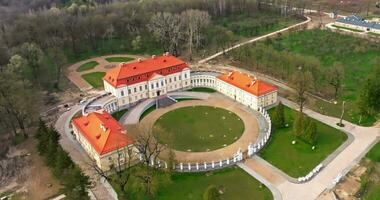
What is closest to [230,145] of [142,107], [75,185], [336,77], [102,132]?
[102,132]

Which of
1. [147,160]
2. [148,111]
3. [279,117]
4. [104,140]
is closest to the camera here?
[147,160]

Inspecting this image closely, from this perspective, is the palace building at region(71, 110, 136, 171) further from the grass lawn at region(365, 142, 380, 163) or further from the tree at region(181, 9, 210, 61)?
the tree at region(181, 9, 210, 61)

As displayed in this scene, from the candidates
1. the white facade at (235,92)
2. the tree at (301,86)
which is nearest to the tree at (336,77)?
the tree at (301,86)

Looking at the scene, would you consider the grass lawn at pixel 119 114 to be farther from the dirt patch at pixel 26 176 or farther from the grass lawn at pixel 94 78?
the grass lawn at pixel 94 78

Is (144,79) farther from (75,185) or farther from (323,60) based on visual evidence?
(323,60)

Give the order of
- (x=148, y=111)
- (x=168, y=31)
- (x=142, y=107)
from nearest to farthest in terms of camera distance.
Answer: (x=148, y=111)
(x=142, y=107)
(x=168, y=31)

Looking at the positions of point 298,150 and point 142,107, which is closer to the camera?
point 298,150
